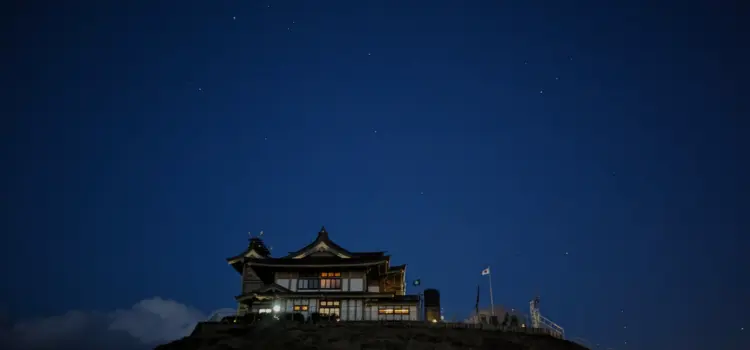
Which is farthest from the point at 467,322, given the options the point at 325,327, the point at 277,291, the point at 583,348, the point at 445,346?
the point at 277,291

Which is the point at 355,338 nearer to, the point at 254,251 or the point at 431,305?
the point at 431,305

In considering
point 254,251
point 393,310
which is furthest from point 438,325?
point 254,251

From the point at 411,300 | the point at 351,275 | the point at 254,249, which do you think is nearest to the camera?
the point at 411,300

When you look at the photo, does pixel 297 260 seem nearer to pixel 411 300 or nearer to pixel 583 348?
pixel 411 300

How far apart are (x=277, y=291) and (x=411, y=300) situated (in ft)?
40.1

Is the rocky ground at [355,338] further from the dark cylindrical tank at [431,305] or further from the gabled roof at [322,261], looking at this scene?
the gabled roof at [322,261]

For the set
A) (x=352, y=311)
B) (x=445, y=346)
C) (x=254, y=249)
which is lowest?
(x=445, y=346)

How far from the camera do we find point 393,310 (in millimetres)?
48469

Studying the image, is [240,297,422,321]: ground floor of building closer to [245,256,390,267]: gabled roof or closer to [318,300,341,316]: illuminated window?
[318,300,341,316]: illuminated window

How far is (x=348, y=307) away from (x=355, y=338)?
1403 centimetres

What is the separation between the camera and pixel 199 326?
37.4 meters

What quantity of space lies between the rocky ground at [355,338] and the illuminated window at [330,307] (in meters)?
12.5

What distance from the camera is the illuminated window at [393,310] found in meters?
48.2

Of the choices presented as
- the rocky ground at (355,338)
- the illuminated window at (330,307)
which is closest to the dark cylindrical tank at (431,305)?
the illuminated window at (330,307)
